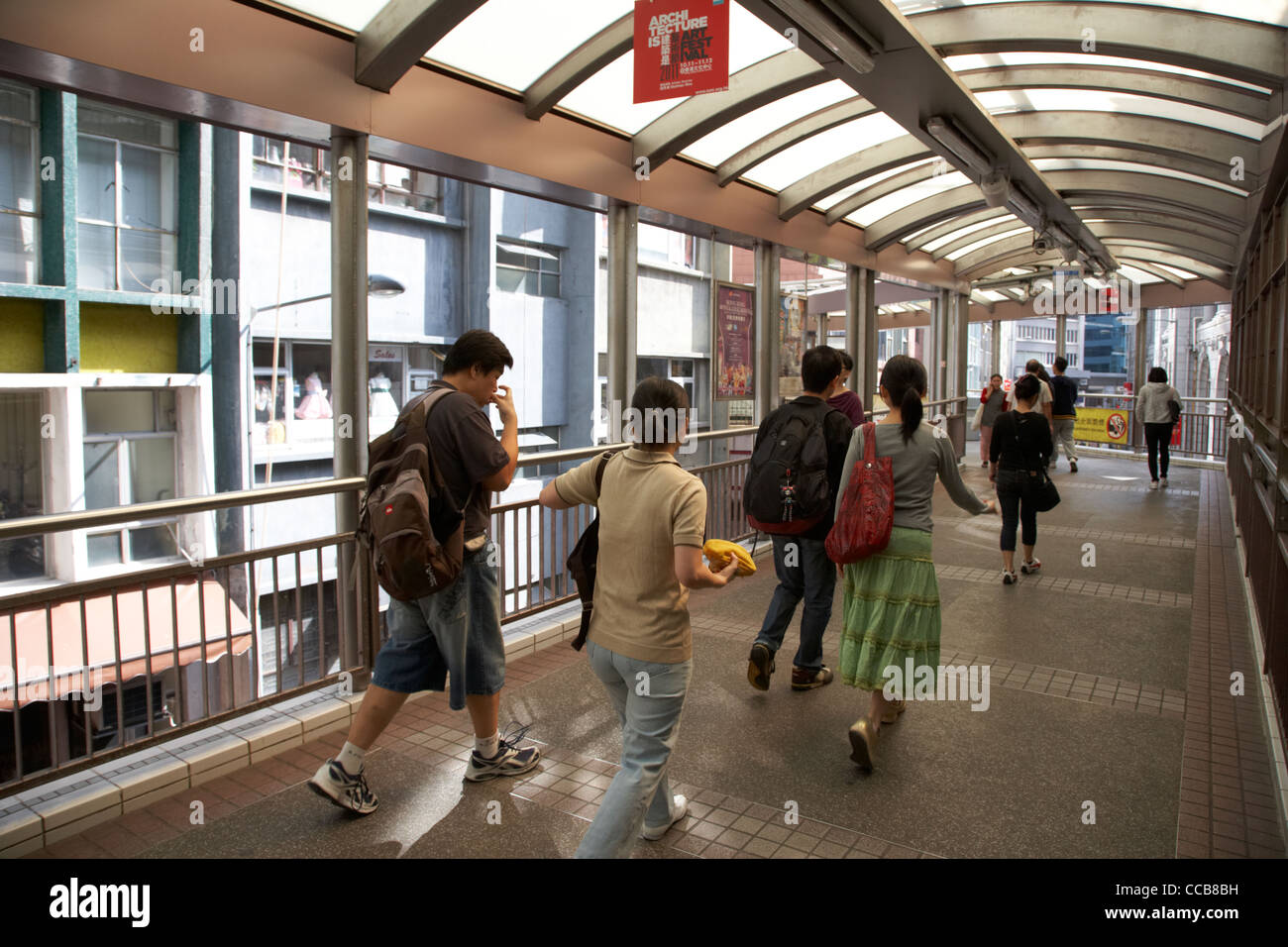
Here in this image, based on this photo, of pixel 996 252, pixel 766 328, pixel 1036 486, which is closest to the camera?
pixel 1036 486

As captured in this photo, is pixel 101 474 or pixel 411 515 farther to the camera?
pixel 101 474

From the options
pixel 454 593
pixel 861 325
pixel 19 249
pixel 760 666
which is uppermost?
pixel 19 249

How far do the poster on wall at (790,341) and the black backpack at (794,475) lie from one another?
14.3 feet

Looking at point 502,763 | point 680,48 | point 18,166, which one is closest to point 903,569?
point 502,763

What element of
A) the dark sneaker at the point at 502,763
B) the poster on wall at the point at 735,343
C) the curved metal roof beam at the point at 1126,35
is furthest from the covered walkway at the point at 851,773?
the curved metal roof beam at the point at 1126,35

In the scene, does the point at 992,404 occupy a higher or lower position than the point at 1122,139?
lower

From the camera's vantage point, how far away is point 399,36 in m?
4.03

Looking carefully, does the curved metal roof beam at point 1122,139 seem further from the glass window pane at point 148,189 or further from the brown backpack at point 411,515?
the glass window pane at point 148,189

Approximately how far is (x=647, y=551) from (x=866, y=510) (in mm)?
1358

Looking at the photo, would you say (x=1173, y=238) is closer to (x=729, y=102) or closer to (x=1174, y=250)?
(x=1174, y=250)

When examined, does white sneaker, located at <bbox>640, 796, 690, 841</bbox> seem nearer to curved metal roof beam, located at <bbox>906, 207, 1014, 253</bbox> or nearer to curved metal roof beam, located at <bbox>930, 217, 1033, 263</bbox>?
curved metal roof beam, located at <bbox>906, 207, 1014, 253</bbox>

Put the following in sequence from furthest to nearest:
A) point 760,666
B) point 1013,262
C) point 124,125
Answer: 1. point 124,125
2. point 1013,262
3. point 760,666

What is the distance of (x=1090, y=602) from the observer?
6156mm
